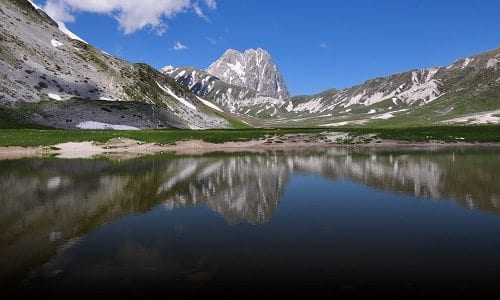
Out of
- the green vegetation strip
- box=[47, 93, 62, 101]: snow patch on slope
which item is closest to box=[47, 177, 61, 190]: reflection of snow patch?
the green vegetation strip

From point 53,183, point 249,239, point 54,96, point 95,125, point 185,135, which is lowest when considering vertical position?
point 249,239

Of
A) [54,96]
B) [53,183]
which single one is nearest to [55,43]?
[54,96]

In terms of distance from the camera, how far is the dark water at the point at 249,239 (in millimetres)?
14414

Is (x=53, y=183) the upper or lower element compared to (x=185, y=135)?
lower

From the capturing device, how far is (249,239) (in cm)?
1983

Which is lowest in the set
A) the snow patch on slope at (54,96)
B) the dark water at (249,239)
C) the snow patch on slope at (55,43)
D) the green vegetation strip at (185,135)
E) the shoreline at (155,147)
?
the dark water at (249,239)

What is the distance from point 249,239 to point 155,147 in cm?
7779

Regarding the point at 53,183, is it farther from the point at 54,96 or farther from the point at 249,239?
the point at 54,96

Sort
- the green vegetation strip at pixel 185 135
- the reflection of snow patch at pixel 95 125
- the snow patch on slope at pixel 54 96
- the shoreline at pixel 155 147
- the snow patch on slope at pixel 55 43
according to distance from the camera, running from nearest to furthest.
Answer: the shoreline at pixel 155 147
the green vegetation strip at pixel 185 135
the reflection of snow patch at pixel 95 125
the snow patch on slope at pixel 54 96
the snow patch on slope at pixel 55 43

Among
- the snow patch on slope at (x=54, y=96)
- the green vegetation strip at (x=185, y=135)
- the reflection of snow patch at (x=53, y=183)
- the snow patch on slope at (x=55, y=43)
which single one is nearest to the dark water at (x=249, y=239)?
the reflection of snow patch at (x=53, y=183)

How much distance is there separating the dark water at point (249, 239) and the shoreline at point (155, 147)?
1690 inches

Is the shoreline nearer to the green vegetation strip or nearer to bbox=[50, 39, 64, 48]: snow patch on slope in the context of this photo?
the green vegetation strip

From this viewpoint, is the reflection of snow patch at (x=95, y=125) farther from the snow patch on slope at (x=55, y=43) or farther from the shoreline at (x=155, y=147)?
the snow patch on slope at (x=55, y=43)

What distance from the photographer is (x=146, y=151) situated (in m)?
89.6
